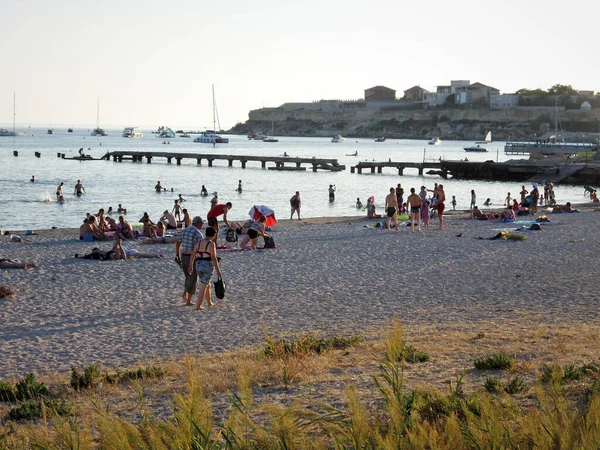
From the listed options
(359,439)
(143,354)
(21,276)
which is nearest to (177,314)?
(143,354)

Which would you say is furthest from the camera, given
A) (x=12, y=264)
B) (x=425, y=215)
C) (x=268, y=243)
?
(x=425, y=215)

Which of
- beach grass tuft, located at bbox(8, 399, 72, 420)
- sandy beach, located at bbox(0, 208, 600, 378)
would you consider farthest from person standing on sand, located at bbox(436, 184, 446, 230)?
beach grass tuft, located at bbox(8, 399, 72, 420)

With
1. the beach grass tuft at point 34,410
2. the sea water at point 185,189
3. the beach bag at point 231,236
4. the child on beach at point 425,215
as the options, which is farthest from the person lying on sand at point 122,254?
the sea water at point 185,189

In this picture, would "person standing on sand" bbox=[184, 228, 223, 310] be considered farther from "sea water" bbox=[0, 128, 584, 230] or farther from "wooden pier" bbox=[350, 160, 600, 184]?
"wooden pier" bbox=[350, 160, 600, 184]

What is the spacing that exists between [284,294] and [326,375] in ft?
21.2

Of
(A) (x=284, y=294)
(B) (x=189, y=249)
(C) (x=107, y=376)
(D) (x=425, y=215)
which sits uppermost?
(B) (x=189, y=249)

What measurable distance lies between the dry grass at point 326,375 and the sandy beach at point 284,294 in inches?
51.5

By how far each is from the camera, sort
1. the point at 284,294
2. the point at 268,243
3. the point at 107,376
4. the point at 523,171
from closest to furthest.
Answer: the point at 107,376 → the point at 284,294 → the point at 268,243 → the point at 523,171

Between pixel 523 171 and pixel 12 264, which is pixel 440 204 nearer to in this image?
pixel 12 264

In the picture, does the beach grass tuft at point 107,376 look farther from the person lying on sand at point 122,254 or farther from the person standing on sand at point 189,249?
the person lying on sand at point 122,254

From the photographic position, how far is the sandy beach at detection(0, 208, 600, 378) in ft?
34.2

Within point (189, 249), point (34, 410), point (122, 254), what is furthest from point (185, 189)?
point (34, 410)

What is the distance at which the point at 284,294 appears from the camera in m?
14.0

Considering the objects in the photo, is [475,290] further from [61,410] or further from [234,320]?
[61,410]
